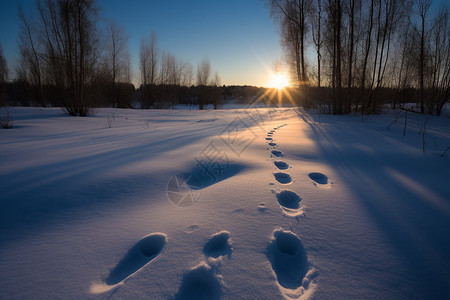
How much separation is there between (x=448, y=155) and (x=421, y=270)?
2.21 meters

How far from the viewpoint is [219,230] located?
94 centimetres

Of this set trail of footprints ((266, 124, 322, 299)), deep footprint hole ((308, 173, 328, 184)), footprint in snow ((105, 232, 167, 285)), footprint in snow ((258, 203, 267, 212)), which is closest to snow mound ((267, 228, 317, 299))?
trail of footprints ((266, 124, 322, 299))

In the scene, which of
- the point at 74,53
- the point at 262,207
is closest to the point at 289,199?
the point at 262,207

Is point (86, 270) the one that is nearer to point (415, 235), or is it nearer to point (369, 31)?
point (415, 235)

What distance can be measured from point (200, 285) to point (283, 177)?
1.15 meters

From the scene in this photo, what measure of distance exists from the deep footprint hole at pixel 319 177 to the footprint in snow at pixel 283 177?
205mm

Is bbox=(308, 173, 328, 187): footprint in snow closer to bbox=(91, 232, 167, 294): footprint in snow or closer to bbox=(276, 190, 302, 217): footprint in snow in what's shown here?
bbox=(276, 190, 302, 217): footprint in snow

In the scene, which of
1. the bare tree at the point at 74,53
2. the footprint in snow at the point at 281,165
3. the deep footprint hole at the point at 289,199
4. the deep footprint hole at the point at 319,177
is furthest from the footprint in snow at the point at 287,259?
A: the bare tree at the point at 74,53

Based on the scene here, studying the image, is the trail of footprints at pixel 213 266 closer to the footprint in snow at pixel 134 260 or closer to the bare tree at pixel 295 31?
the footprint in snow at pixel 134 260

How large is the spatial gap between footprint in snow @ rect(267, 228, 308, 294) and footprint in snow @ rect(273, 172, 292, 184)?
645 mm

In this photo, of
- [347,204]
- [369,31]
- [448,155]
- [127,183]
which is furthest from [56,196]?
[369,31]

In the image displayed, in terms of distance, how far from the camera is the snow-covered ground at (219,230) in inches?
26.2

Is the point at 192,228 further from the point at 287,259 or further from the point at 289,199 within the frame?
the point at 289,199

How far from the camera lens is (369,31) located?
22.7 ft
